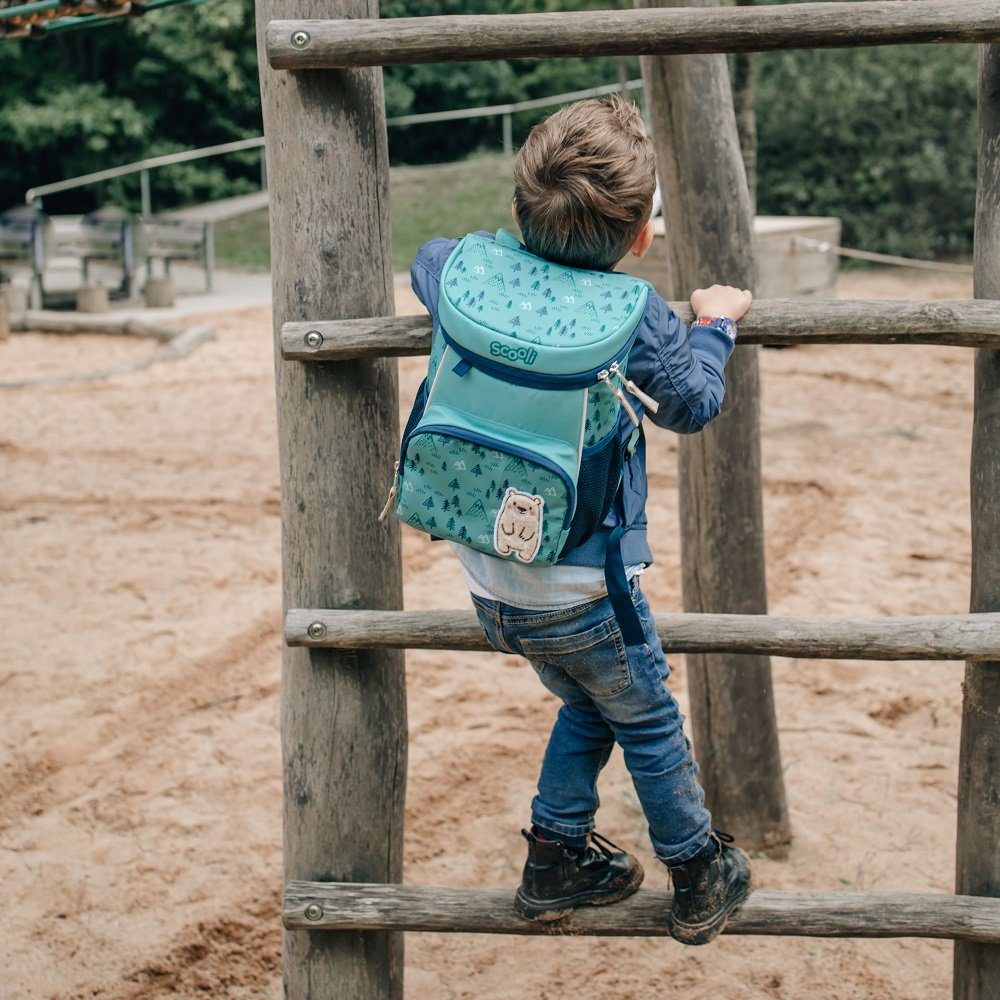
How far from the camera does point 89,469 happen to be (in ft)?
21.0

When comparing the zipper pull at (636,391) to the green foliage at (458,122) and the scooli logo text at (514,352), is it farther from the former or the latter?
the green foliage at (458,122)

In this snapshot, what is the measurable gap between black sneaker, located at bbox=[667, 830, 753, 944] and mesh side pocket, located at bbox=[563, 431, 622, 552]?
576 millimetres

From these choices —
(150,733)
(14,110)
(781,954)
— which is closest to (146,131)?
(14,110)

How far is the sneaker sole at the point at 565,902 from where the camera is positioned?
2.04 meters

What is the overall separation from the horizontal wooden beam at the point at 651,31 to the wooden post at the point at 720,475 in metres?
0.88

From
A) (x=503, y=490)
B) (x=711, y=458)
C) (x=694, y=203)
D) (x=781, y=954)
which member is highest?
(x=694, y=203)

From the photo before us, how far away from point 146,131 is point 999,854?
18.1 meters

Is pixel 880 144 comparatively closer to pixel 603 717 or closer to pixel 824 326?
pixel 824 326

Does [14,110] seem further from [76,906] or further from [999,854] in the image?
[999,854]

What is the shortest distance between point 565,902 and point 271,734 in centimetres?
197

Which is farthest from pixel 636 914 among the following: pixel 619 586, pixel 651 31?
pixel 651 31

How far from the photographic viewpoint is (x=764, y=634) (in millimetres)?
1960

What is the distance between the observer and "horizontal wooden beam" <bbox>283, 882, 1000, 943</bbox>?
6.59ft

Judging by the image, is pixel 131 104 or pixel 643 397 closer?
pixel 643 397
